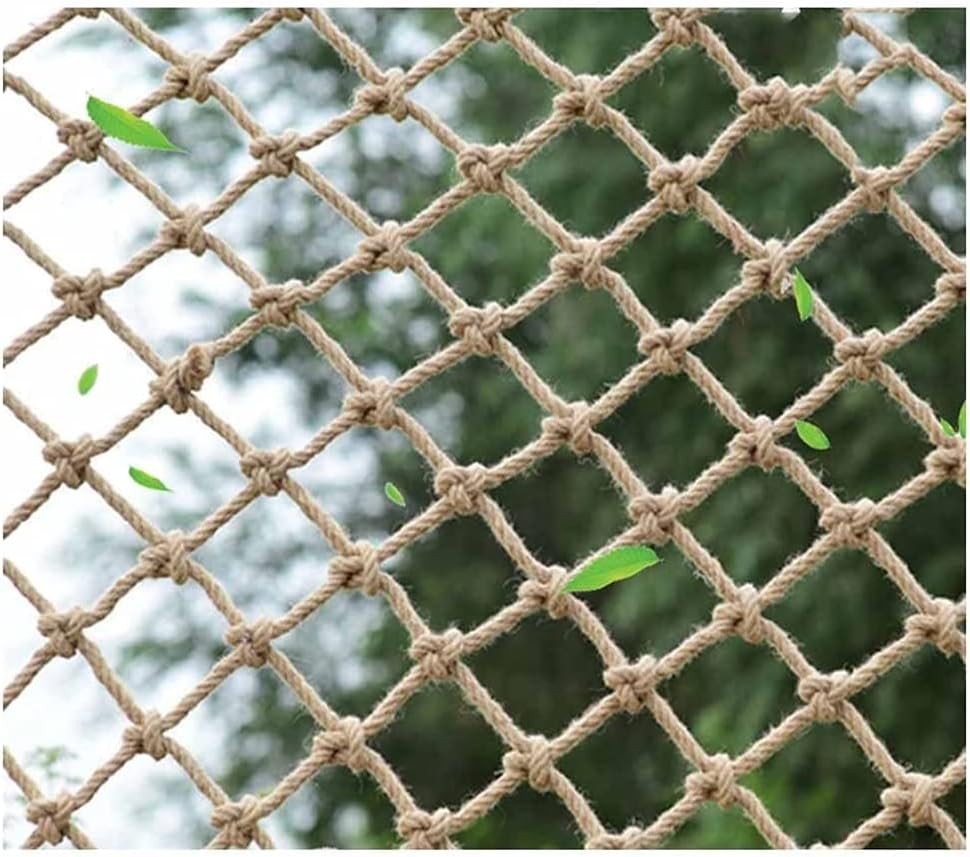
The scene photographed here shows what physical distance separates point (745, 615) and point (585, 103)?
0.34 m

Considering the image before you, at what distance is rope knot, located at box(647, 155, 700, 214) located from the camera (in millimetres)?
958

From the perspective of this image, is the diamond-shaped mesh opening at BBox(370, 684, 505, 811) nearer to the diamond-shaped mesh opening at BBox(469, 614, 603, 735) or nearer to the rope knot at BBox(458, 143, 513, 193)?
the diamond-shaped mesh opening at BBox(469, 614, 603, 735)

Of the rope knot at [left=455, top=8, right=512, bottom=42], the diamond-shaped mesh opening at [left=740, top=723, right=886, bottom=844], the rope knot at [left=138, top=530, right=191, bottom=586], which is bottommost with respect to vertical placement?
the diamond-shaped mesh opening at [left=740, top=723, right=886, bottom=844]

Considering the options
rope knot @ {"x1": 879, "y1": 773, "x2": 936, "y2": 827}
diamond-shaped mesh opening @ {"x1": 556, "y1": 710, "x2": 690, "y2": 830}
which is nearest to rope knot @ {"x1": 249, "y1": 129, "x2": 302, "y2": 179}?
rope knot @ {"x1": 879, "y1": 773, "x2": 936, "y2": 827}

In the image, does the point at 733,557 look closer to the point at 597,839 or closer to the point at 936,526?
the point at 936,526

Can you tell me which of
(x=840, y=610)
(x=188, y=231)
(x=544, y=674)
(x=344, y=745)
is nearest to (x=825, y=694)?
(x=344, y=745)

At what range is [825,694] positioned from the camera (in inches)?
35.4

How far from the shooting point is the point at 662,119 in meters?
2.60

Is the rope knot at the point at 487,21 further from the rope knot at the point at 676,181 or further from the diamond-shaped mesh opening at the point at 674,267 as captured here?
the diamond-shaped mesh opening at the point at 674,267

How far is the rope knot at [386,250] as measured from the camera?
97 cm

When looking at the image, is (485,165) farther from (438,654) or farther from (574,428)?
(438,654)

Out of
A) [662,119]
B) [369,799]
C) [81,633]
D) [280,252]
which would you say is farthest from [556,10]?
[81,633]

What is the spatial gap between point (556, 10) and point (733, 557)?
0.95 m

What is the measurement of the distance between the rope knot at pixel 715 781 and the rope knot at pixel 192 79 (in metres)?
0.54
